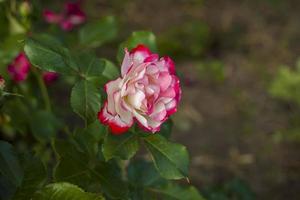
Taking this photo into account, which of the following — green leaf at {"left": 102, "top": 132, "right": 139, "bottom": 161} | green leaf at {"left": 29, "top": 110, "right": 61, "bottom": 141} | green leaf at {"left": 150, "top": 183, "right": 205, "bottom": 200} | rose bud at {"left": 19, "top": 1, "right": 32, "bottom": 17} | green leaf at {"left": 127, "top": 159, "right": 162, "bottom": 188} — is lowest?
green leaf at {"left": 29, "top": 110, "right": 61, "bottom": 141}

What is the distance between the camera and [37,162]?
4.00 ft

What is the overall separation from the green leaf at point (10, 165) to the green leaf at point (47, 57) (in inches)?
6.8

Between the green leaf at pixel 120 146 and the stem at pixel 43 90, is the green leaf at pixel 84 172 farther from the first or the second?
the stem at pixel 43 90

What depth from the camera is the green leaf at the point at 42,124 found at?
1.85m

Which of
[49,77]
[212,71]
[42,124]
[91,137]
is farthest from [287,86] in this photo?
[91,137]

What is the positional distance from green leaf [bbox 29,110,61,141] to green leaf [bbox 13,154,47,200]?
2.03ft

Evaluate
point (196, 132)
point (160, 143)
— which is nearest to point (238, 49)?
point (196, 132)

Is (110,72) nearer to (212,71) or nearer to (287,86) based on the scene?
(287,86)

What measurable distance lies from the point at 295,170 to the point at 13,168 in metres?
1.99

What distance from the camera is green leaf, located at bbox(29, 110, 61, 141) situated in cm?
185

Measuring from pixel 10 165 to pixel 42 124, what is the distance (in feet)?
2.36

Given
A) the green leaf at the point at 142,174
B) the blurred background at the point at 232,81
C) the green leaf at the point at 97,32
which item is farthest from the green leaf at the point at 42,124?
the blurred background at the point at 232,81

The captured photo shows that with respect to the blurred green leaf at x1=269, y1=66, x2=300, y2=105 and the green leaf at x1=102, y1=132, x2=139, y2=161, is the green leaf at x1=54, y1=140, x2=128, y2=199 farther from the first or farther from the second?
the blurred green leaf at x1=269, y1=66, x2=300, y2=105

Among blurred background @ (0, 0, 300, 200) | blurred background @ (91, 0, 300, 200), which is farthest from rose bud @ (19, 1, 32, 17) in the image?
blurred background @ (0, 0, 300, 200)
